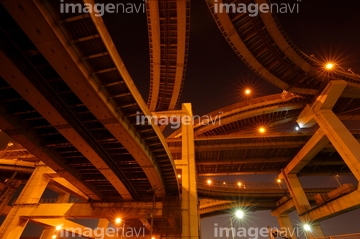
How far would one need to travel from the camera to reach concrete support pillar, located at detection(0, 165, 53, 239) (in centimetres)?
1745

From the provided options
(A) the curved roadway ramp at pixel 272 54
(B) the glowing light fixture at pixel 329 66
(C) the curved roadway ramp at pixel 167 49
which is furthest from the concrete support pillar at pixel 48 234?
(B) the glowing light fixture at pixel 329 66

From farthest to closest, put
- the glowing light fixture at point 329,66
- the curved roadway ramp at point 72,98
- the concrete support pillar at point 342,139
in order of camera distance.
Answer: the glowing light fixture at point 329,66 < the concrete support pillar at point 342,139 < the curved roadway ramp at point 72,98

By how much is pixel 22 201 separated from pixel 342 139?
33.0 m

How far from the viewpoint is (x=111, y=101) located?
965 cm

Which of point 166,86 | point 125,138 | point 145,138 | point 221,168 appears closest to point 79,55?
point 125,138

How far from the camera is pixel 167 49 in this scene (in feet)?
67.1

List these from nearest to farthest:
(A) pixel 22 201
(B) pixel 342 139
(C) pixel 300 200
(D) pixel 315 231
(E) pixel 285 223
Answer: (B) pixel 342 139, (A) pixel 22 201, (D) pixel 315 231, (C) pixel 300 200, (E) pixel 285 223

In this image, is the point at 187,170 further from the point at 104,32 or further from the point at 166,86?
the point at 104,32

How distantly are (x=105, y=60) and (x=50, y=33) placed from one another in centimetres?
212

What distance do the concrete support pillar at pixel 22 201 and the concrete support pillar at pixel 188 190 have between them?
51.8 feet

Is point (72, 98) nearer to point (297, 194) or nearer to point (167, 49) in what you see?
point (167, 49)

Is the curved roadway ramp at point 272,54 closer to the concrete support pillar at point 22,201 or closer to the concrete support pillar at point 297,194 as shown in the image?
the concrete support pillar at point 297,194

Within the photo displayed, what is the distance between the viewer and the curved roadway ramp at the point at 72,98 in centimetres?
674

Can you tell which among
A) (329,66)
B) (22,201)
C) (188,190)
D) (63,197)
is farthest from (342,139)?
(63,197)
